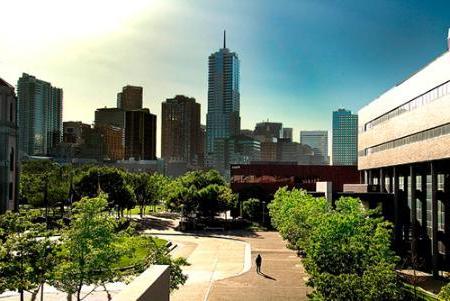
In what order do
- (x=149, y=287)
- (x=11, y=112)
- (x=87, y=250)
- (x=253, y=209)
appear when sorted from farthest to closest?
(x=253, y=209)
(x=11, y=112)
(x=87, y=250)
(x=149, y=287)

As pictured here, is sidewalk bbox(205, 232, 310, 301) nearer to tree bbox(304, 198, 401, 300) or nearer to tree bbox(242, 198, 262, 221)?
tree bbox(304, 198, 401, 300)

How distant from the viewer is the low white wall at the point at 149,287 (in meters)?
11.1

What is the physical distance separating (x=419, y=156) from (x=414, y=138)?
8.83 feet

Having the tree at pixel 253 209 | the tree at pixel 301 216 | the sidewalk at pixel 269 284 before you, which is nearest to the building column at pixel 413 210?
the sidewalk at pixel 269 284

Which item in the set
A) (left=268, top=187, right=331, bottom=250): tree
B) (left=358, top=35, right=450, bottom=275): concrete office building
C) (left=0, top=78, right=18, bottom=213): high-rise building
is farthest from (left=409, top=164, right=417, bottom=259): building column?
(left=0, top=78, right=18, bottom=213): high-rise building

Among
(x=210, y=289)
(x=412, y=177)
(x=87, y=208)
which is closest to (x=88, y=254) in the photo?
(x=87, y=208)

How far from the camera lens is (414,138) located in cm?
5325

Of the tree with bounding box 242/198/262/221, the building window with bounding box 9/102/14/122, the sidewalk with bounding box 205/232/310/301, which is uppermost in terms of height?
the building window with bounding box 9/102/14/122

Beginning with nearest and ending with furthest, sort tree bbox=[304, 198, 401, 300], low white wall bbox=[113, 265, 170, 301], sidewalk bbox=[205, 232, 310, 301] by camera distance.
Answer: low white wall bbox=[113, 265, 170, 301] → tree bbox=[304, 198, 401, 300] → sidewalk bbox=[205, 232, 310, 301]

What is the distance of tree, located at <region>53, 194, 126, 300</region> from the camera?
2473 cm

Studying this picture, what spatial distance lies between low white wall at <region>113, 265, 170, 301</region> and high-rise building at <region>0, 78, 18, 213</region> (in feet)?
218

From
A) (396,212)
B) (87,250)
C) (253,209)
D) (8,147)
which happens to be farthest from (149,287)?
(253,209)

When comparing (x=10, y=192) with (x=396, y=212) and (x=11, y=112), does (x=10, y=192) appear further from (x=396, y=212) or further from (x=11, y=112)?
(x=396, y=212)

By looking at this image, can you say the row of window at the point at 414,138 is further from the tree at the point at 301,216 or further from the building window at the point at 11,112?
the building window at the point at 11,112
